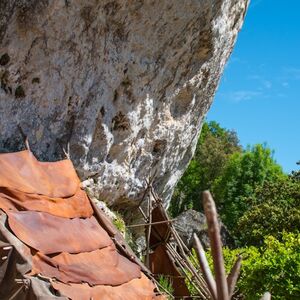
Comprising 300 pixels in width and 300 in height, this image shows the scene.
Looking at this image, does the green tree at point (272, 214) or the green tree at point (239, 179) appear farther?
the green tree at point (239, 179)

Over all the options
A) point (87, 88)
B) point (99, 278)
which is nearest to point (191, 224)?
point (87, 88)

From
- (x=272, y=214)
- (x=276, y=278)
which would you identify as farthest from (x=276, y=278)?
(x=272, y=214)

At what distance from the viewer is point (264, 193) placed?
73.9ft

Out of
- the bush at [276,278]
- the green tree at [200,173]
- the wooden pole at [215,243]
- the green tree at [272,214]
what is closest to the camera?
the wooden pole at [215,243]

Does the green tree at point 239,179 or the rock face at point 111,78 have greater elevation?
the green tree at point 239,179

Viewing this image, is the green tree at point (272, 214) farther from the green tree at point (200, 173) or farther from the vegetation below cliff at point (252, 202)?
the green tree at point (200, 173)

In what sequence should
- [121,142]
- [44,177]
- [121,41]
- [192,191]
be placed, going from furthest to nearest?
1. [192,191]
2. [121,142]
3. [121,41]
4. [44,177]

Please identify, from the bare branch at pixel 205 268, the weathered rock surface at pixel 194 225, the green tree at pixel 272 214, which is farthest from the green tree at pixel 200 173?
the bare branch at pixel 205 268

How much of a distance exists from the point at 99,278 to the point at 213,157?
3051 centimetres

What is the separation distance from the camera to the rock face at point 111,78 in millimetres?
6078

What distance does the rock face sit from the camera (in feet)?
19.9

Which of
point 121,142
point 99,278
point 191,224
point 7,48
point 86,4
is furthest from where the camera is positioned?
Result: point 191,224

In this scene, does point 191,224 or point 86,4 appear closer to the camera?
point 86,4

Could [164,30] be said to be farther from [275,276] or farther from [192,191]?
[192,191]
